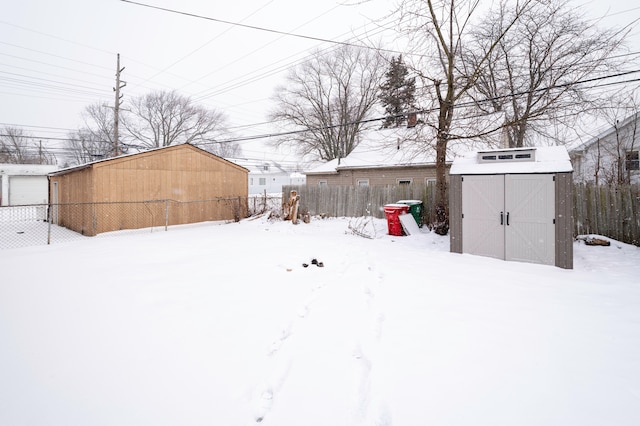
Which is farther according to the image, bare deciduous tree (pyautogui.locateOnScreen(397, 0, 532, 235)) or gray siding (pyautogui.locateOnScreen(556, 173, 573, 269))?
bare deciduous tree (pyautogui.locateOnScreen(397, 0, 532, 235))

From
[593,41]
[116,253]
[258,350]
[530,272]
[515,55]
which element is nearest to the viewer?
[258,350]

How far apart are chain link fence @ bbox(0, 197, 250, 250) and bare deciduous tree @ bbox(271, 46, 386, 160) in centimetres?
1780

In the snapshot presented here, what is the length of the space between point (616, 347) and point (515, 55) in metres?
18.4

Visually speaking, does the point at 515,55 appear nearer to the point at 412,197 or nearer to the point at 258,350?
the point at 412,197

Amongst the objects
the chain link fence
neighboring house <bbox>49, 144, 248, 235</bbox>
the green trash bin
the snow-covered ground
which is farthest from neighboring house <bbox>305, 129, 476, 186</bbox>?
the snow-covered ground

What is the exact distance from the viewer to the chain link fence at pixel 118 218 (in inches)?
438

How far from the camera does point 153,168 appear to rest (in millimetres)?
12703

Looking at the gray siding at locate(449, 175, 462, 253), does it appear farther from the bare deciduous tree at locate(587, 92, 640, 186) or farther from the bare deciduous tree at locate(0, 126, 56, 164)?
the bare deciduous tree at locate(0, 126, 56, 164)

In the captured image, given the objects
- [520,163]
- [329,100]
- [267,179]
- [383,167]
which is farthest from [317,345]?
[267,179]

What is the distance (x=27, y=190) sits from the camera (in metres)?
26.2

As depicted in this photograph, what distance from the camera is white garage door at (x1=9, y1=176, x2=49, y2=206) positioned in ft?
84.0

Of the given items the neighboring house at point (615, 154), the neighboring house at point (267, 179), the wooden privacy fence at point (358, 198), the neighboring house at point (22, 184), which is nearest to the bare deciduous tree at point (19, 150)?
the neighboring house at point (22, 184)

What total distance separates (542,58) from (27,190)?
37.0 meters

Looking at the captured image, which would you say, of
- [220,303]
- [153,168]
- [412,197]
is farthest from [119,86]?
[220,303]
